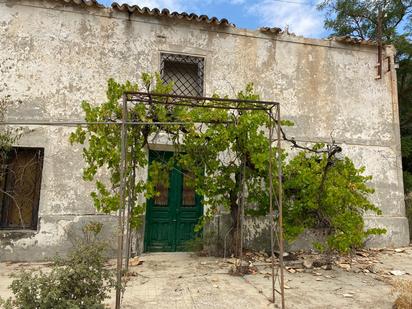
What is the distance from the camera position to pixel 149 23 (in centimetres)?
664

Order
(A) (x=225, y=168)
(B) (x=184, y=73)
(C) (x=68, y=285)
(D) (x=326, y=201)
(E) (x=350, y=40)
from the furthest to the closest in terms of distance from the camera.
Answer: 1. (E) (x=350, y=40)
2. (B) (x=184, y=73)
3. (A) (x=225, y=168)
4. (D) (x=326, y=201)
5. (C) (x=68, y=285)

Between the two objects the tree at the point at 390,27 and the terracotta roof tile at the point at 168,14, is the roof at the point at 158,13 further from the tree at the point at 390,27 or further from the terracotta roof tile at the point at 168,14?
the tree at the point at 390,27

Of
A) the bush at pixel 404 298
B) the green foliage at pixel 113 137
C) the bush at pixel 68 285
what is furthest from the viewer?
the green foliage at pixel 113 137

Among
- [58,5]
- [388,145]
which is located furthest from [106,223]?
[388,145]

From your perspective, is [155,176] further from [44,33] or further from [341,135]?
[341,135]

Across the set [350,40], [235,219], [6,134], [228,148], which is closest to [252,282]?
[235,219]

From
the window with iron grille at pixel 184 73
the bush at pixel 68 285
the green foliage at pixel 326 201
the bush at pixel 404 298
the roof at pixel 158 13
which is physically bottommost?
the bush at pixel 404 298

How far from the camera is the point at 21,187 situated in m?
5.99

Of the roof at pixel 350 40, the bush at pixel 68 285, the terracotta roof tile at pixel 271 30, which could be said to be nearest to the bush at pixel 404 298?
the bush at pixel 68 285

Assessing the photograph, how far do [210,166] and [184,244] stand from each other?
6.96 ft

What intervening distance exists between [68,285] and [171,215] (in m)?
3.75

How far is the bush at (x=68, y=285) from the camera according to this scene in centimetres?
272

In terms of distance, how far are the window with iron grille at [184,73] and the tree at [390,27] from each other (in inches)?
258

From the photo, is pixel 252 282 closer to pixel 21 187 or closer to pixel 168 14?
pixel 21 187
